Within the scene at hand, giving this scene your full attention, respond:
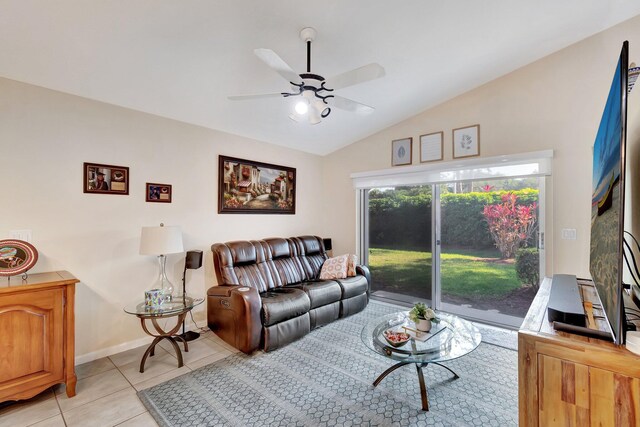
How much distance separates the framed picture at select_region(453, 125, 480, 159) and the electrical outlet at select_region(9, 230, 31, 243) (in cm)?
456

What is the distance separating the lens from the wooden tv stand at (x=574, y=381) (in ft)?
2.95

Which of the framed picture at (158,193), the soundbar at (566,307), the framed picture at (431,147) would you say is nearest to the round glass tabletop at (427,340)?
the soundbar at (566,307)

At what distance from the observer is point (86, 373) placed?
2.54m

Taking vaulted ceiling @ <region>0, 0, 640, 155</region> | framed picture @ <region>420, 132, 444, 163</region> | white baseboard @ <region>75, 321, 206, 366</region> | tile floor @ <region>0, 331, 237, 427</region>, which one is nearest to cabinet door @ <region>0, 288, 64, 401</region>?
tile floor @ <region>0, 331, 237, 427</region>

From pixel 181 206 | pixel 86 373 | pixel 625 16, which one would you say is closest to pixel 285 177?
pixel 181 206

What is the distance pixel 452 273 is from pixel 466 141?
5.76ft

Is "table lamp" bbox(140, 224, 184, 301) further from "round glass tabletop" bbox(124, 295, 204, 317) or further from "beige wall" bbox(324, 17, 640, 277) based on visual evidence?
"beige wall" bbox(324, 17, 640, 277)

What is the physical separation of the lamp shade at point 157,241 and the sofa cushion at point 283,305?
1065 millimetres

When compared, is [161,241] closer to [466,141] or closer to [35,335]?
[35,335]

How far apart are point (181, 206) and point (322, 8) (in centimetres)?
255

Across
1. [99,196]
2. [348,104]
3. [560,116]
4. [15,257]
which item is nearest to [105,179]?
[99,196]

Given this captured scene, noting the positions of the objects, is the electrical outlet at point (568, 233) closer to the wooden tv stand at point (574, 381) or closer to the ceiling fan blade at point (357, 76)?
the wooden tv stand at point (574, 381)

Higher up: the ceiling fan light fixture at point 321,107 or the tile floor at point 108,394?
the ceiling fan light fixture at point 321,107

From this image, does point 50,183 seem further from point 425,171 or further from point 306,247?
point 425,171
